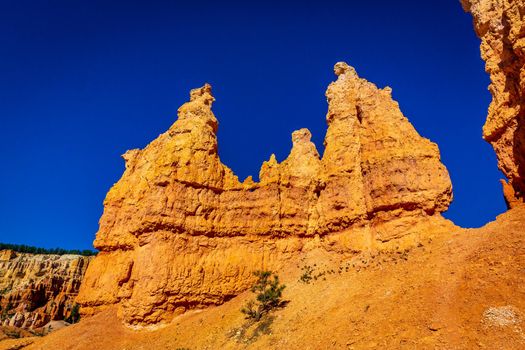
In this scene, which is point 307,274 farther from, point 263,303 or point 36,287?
point 36,287

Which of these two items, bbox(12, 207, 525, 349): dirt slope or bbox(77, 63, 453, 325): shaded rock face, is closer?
bbox(12, 207, 525, 349): dirt slope

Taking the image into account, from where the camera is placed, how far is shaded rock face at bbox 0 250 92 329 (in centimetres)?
6322

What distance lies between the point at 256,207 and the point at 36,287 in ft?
191

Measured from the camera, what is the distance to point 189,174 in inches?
1267

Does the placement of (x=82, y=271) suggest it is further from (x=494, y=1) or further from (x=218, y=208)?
(x=494, y=1)

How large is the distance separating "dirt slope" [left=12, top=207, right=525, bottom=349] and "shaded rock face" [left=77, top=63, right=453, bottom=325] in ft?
8.14

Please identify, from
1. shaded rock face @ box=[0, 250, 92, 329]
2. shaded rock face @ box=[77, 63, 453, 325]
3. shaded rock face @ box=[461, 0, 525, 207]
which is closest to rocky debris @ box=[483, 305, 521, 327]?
shaded rock face @ box=[461, 0, 525, 207]

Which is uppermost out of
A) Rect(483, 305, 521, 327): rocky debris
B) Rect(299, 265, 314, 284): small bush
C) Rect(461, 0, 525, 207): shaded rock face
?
Rect(461, 0, 525, 207): shaded rock face

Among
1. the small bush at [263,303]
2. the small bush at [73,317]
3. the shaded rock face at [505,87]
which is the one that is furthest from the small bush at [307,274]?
the small bush at [73,317]

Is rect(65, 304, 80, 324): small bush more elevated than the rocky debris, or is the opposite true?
rect(65, 304, 80, 324): small bush

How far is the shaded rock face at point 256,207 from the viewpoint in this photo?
2761 centimetres

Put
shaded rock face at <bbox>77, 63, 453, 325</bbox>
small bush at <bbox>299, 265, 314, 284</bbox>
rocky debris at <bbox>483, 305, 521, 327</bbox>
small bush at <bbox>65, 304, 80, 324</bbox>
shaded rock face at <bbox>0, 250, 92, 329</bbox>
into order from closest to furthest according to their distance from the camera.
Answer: rocky debris at <bbox>483, 305, 521, 327</bbox>
small bush at <bbox>299, 265, 314, 284</bbox>
shaded rock face at <bbox>77, 63, 453, 325</bbox>
small bush at <bbox>65, 304, 80, 324</bbox>
shaded rock face at <bbox>0, 250, 92, 329</bbox>

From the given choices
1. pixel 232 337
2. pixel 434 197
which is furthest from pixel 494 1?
pixel 232 337

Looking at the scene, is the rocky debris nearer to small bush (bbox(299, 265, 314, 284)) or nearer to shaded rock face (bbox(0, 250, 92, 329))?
small bush (bbox(299, 265, 314, 284))
